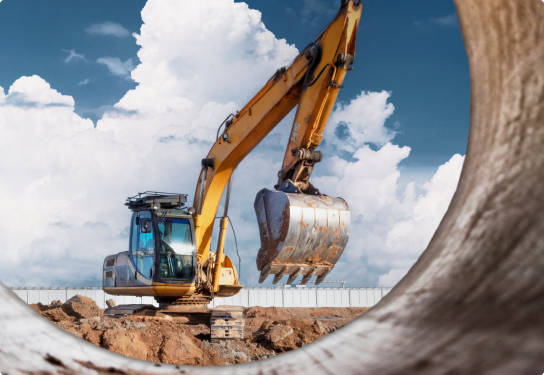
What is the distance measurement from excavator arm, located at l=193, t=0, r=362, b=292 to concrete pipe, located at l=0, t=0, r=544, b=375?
491 cm

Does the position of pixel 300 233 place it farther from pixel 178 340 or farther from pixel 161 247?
pixel 161 247

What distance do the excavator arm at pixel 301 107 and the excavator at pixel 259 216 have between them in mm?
16

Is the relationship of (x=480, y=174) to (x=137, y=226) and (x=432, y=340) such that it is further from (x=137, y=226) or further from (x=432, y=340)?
(x=137, y=226)

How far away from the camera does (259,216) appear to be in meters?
5.96

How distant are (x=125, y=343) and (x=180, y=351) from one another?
0.75 meters

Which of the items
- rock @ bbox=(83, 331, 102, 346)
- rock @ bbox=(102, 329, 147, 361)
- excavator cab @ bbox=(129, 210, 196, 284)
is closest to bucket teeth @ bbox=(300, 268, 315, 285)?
rock @ bbox=(102, 329, 147, 361)

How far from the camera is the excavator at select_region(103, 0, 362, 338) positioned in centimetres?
566

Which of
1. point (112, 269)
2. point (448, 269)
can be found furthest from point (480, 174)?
point (112, 269)

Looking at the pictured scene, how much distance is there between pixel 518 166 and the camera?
693 millimetres

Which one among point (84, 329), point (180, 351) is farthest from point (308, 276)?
point (84, 329)

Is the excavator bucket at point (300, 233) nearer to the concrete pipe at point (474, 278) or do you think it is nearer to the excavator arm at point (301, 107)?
the excavator arm at point (301, 107)

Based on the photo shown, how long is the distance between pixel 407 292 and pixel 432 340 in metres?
0.17

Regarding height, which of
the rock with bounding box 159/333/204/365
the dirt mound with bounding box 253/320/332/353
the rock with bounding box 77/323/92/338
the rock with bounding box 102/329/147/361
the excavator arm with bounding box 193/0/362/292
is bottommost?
the dirt mound with bounding box 253/320/332/353

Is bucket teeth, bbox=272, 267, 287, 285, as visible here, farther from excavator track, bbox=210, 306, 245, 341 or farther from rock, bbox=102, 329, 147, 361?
excavator track, bbox=210, 306, 245, 341
